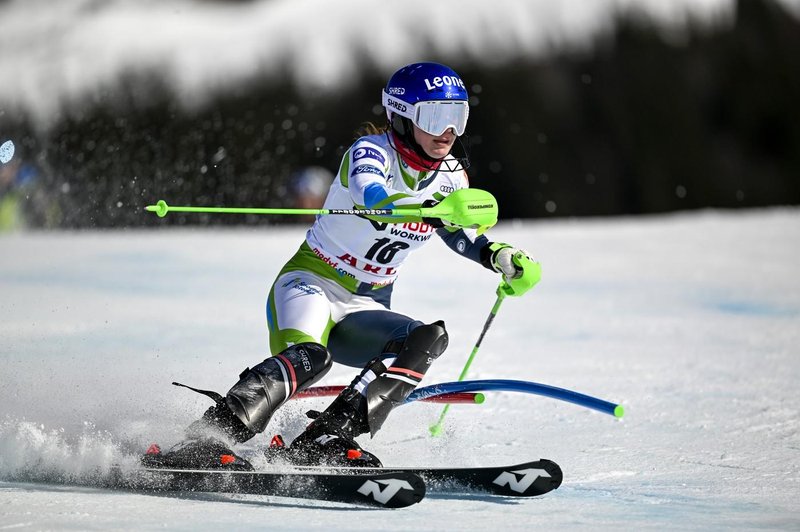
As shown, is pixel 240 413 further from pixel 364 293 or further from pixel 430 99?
pixel 430 99

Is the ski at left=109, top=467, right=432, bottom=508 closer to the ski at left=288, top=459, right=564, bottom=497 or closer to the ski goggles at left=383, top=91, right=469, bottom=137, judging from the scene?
the ski at left=288, top=459, right=564, bottom=497

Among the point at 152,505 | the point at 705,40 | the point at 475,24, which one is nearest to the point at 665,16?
the point at 705,40

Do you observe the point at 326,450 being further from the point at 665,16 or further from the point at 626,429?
the point at 665,16

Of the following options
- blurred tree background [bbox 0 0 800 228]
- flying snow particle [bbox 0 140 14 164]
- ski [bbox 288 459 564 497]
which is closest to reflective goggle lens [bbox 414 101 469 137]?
ski [bbox 288 459 564 497]

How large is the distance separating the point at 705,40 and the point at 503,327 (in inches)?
413

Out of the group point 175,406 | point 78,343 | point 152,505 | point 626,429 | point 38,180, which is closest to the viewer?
point 152,505

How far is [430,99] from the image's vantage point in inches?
177

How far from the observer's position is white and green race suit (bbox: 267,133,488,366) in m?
4.52

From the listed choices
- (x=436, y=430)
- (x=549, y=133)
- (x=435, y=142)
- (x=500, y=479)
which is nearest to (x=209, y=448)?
(x=500, y=479)

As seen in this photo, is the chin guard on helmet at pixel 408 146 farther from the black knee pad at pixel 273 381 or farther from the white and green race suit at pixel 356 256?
the black knee pad at pixel 273 381

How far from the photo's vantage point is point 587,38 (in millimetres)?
17281

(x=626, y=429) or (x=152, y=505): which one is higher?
(x=152, y=505)

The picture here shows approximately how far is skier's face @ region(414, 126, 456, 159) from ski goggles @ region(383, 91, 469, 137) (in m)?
0.04

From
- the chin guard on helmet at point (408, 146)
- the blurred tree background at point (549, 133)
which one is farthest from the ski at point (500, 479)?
the blurred tree background at point (549, 133)
